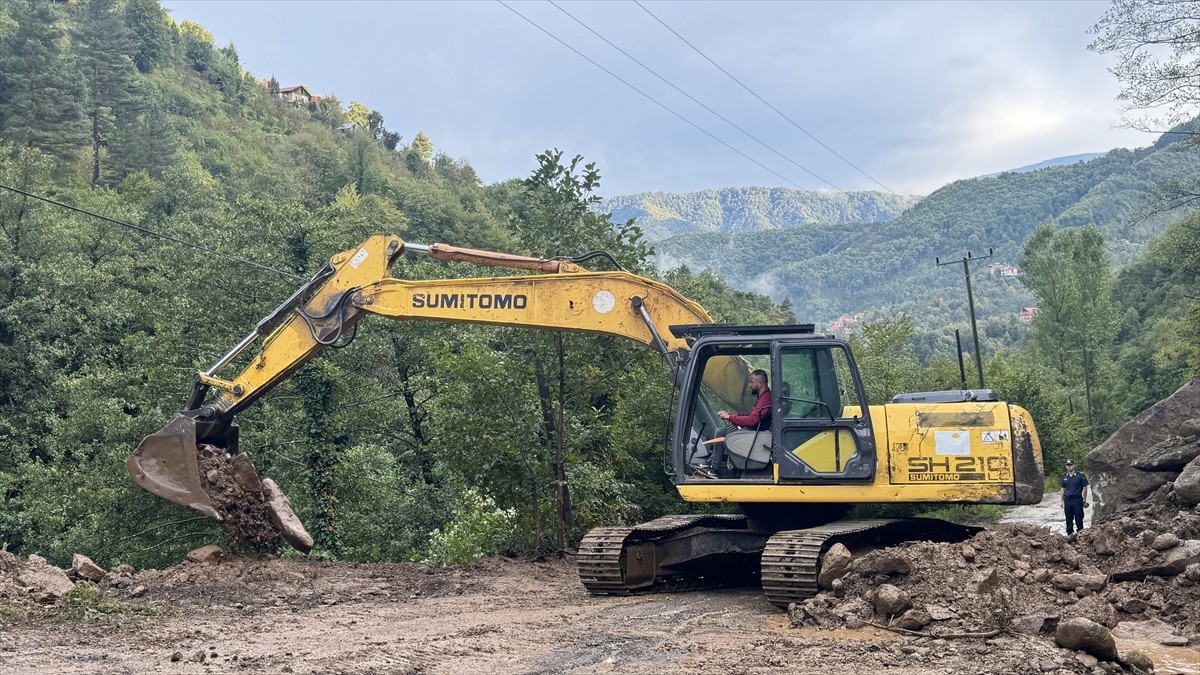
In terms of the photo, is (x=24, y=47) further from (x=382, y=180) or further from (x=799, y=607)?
(x=799, y=607)

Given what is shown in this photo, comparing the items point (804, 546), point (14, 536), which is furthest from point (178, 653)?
point (14, 536)

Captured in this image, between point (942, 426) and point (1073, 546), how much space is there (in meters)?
1.56

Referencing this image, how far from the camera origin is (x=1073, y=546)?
9828 mm

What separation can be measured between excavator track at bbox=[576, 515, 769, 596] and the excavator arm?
176 centimetres

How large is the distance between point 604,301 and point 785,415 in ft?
7.96

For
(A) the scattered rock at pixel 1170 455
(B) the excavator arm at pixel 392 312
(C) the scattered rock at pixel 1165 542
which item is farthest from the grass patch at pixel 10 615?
(A) the scattered rock at pixel 1170 455

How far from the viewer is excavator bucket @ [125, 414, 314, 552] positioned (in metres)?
11.6

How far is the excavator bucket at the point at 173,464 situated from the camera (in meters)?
11.6

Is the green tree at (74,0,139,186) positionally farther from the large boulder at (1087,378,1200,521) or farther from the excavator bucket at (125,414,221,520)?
the large boulder at (1087,378,1200,521)

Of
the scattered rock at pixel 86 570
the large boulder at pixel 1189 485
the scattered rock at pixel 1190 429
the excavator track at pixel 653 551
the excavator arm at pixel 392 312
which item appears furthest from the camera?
the scattered rock at pixel 1190 429

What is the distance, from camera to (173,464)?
1170cm

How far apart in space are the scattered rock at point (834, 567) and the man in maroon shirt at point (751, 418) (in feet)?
5.04

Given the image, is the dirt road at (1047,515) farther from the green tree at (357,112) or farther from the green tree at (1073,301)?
the green tree at (357,112)

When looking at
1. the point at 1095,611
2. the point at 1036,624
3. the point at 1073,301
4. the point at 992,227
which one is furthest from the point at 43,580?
the point at 992,227
